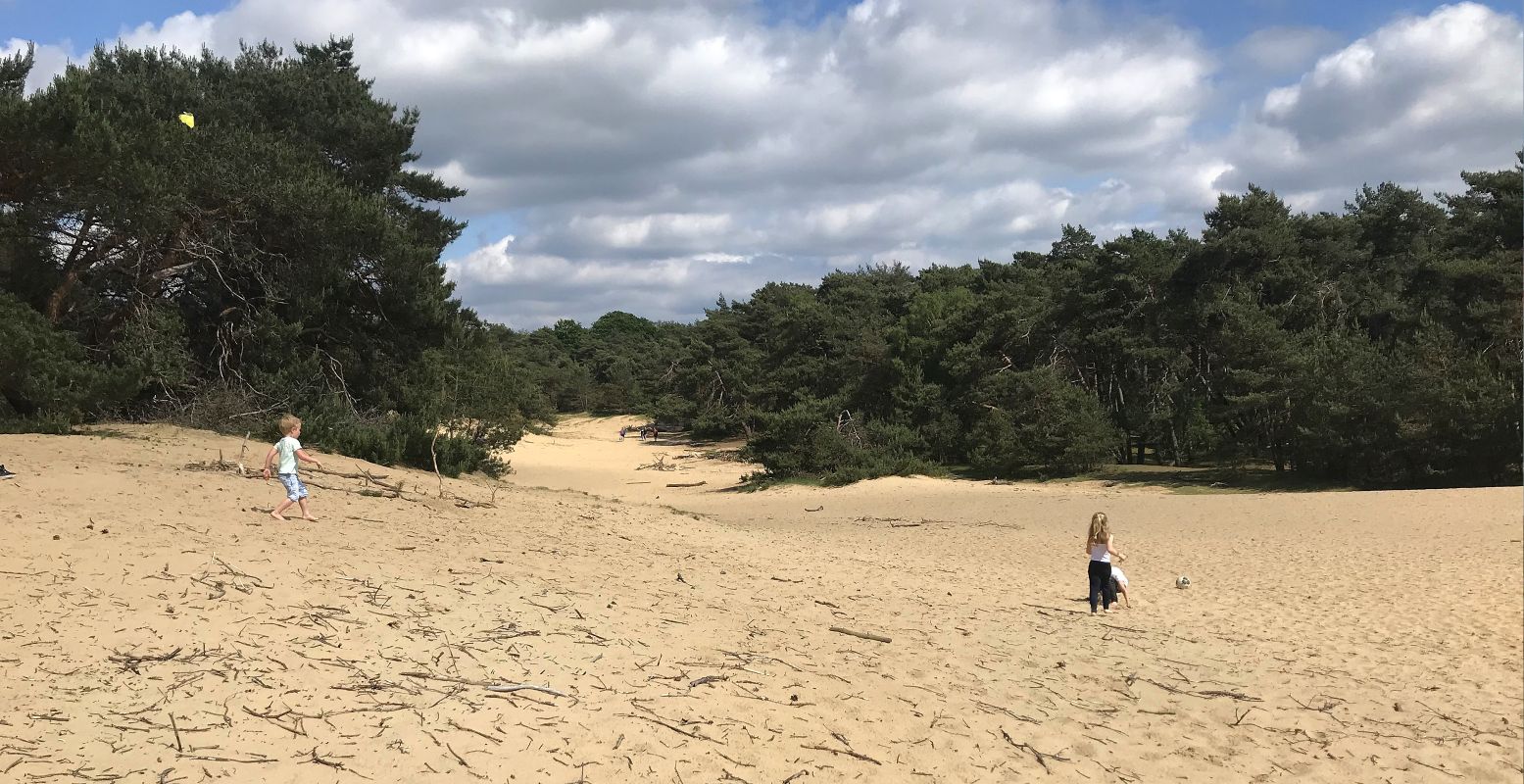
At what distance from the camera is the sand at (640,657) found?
5.01 m

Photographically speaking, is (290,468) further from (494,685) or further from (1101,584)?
(1101,584)

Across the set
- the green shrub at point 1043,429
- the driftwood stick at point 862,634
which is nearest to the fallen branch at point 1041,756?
the driftwood stick at point 862,634

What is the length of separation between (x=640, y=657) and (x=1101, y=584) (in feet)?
19.7

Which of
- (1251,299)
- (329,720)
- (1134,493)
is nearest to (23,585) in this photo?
(329,720)

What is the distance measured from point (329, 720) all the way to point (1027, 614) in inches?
283

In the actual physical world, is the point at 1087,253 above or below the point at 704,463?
above

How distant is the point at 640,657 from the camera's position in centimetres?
668

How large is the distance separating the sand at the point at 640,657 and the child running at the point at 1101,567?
0.91ft

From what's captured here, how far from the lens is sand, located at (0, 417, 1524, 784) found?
5008mm

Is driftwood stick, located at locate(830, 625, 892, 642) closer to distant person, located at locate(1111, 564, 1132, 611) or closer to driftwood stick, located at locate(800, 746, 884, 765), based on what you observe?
driftwood stick, located at locate(800, 746, 884, 765)

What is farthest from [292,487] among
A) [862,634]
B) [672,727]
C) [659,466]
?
[659,466]

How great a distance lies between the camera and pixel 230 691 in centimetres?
524

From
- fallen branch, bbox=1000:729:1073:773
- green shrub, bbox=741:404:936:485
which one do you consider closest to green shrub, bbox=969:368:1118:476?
green shrub, bbox=741:404:936:485

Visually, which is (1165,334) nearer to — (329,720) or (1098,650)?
(1098,650)
